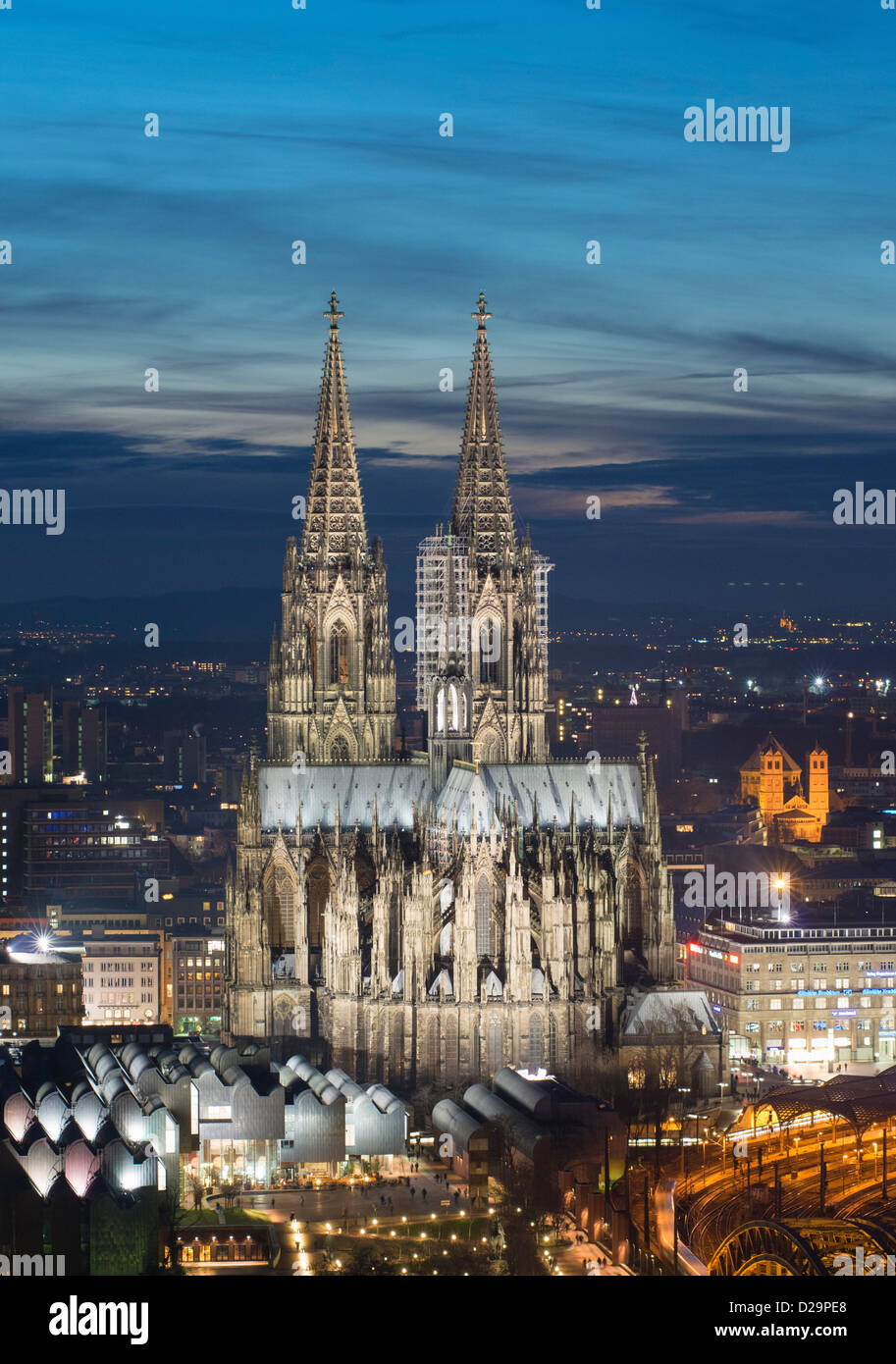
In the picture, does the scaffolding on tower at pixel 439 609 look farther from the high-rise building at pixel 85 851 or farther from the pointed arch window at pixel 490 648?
the high-rise building at pixel 85 851

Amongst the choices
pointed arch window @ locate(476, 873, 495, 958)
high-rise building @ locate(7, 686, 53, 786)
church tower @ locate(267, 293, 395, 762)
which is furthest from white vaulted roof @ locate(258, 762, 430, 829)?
high-rise building @ locate(7, 686, 53, 786)

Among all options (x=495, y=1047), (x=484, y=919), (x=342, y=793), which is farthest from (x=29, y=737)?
(x=495, y=1047)

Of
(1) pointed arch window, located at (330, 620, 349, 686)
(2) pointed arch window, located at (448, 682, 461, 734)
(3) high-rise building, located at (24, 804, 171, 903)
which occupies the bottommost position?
(3) high-rise building, located at (24, 804, 171, 903)

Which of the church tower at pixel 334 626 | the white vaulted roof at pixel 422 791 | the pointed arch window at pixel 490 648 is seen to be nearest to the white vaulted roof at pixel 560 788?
the white vaulted roof at pixel 422 791

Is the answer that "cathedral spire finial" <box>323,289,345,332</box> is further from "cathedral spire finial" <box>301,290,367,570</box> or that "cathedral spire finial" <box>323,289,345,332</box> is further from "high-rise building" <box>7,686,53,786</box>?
"high-rise building" <box>7,686,53,786</box>

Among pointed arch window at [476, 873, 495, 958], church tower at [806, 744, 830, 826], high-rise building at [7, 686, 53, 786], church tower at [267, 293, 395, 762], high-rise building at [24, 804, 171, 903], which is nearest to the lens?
pointed arch window at [476, 873, 495, 958]

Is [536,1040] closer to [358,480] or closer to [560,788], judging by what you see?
[560,788]
